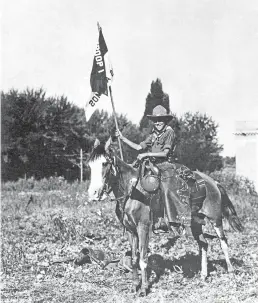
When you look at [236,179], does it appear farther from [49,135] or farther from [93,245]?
[49,135]

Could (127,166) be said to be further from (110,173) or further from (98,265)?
(98,265)

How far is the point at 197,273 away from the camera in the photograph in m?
8.20

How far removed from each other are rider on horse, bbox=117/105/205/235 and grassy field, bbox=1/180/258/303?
119 centimetres

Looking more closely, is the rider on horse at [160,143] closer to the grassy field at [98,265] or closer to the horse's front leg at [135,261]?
the horse's front leg at [135,261]

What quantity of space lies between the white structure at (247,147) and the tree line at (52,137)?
547 cm

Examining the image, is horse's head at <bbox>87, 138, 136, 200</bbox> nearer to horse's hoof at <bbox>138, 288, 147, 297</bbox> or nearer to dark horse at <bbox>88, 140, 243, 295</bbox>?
dark horse at <bbox>88, 140, 243, 295</bbox>

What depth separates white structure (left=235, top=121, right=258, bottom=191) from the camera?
2820cm

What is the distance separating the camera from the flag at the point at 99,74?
8.50 metres

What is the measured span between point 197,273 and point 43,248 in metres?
4.14

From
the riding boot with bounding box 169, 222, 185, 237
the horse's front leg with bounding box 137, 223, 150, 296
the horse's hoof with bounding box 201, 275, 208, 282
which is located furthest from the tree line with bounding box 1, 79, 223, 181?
the horse's front leg with bounding box 137, 223, 150, 296

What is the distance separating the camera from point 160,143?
752 cm

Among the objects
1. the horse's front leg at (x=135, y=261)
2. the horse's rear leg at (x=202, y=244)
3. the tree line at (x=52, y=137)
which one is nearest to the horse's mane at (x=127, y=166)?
the horse's front leg at (x=135, y=261)

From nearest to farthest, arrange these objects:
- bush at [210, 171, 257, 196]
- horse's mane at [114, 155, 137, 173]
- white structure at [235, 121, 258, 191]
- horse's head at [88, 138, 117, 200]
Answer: horse's head at [88, 138, 117, 200], horse's mane at [114, 155, 137, 173], bush at [210, 171, 257, 196], white structure at [235, 121, 258, 191]

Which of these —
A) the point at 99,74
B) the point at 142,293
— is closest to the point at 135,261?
the point at 142,293
